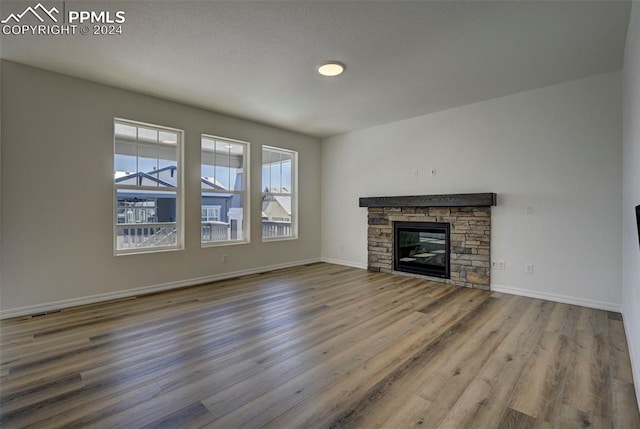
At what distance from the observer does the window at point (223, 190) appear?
15.6 feet

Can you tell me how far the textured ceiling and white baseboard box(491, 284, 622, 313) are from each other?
2552mm

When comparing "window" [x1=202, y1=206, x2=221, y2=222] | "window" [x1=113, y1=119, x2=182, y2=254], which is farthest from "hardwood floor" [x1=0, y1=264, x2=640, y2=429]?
"window" [x1=202, y1=206, x2=221, y2=222]

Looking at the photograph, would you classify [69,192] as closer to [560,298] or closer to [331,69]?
[331,69]

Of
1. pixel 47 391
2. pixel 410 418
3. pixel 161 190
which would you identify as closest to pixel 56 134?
pixel 161 190

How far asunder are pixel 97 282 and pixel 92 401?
2.35 m

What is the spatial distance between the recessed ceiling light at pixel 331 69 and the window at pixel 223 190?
90.6 inches

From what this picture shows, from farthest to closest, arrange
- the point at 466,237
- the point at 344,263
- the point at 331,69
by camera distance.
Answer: the point at 344,263, the point at 466,237, the point at 331,69

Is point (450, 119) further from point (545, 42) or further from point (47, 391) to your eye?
point (47, 391)

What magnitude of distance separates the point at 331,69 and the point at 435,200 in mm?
2485

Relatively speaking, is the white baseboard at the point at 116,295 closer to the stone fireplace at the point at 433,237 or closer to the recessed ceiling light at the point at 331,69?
the stone fireplace at the point at 433,237

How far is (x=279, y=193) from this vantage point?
228 inches

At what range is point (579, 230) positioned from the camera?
3533 mm

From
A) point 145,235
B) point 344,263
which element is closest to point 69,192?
point 145,235

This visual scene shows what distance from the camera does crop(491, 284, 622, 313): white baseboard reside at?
3352 millimetres
